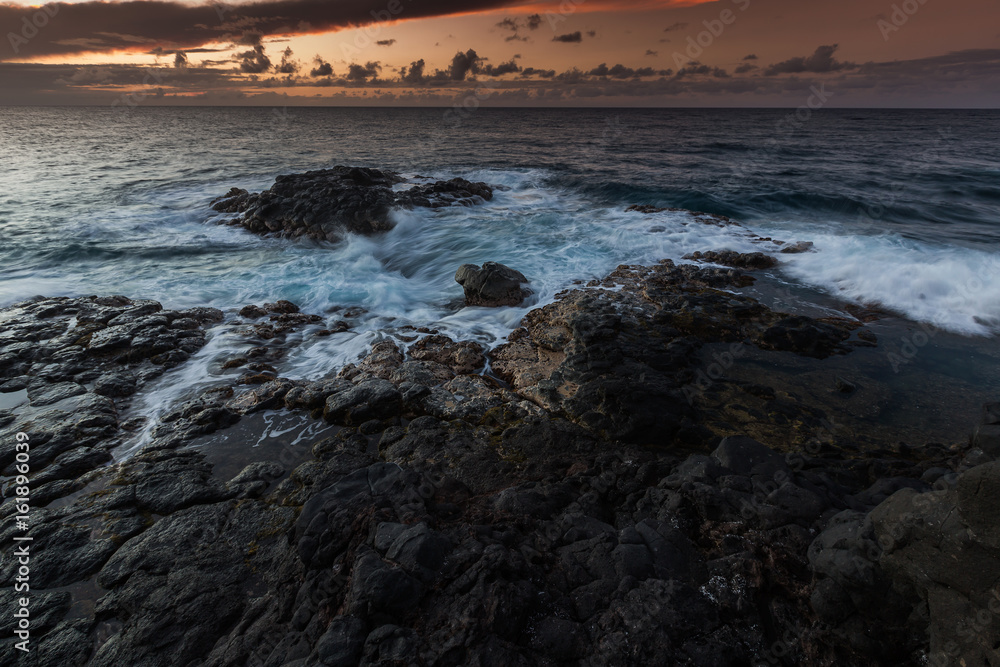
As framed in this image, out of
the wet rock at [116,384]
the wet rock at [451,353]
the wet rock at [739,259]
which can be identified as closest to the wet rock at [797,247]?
the wet rock at [739,259]

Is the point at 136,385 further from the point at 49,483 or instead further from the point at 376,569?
the point at 376,569

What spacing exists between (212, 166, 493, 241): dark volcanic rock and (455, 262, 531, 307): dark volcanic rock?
9043 millimetres

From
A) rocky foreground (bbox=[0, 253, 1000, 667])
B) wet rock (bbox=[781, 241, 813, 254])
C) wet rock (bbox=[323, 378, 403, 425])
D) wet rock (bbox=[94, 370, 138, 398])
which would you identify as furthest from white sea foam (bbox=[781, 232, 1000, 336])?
wet rock (bbox=[94, 370, 138, 398])

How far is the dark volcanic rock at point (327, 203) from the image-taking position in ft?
66.0

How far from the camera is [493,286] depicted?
12609mm

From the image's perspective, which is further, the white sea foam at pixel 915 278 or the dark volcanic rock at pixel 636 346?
the white sea foam at pixel 915 278

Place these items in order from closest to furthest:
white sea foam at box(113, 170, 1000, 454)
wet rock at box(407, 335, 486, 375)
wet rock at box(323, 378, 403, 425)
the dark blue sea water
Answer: wet rock at box(323, 378, 403, 425), wet rock at box(407, 335, 486, 375), white sea foam at box(113, 170, 1000, 454), the dark blue sea water

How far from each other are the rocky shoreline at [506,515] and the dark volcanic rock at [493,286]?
2.95 m

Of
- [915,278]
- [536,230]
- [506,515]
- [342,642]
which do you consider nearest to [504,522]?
[506,515]

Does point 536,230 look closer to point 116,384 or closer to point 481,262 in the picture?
point 481,262

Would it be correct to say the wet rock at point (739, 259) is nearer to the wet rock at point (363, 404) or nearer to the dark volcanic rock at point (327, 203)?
the wet rock at point (363, 404)

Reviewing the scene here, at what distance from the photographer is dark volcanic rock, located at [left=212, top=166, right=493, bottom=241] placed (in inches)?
792

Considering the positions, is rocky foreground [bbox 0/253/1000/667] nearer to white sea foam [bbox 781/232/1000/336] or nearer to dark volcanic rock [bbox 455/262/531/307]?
dark volcanic rock [bbox 455/262/531/307]

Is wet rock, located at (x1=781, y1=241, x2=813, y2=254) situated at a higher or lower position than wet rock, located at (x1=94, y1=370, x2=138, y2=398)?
higher
